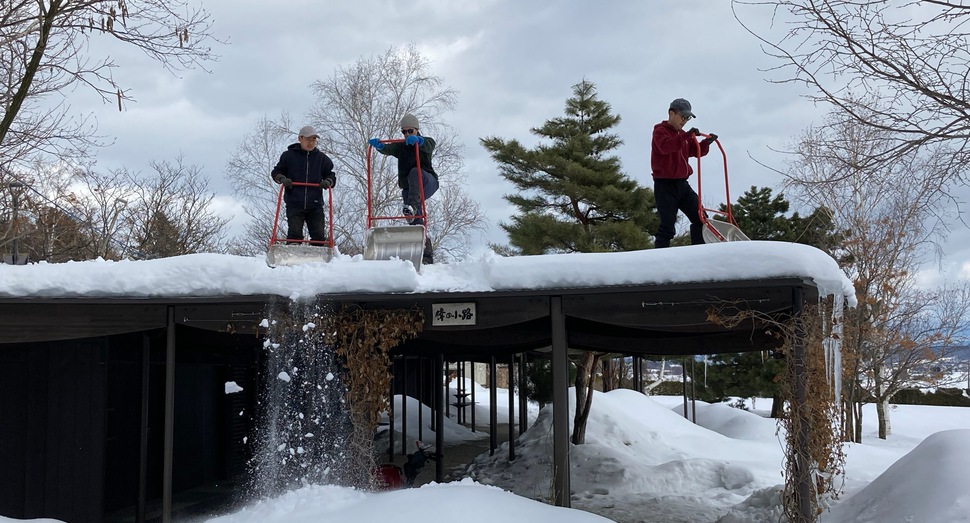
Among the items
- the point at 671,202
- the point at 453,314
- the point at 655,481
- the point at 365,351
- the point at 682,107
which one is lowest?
the point at 655,481

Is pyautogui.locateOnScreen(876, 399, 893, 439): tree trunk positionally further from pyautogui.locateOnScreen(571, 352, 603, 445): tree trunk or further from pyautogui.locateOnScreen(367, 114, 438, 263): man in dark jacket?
pyautogui.locateOnScreen(367, 114, 438, 263): man in dark jacket

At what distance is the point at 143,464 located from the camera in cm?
871

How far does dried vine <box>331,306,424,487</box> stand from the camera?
723cm

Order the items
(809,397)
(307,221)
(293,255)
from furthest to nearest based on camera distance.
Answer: (307,221), (293,255), (809,397)

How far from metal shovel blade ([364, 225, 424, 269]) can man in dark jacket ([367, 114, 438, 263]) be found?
57cm

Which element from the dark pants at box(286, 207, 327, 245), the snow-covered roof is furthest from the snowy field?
the dark pants at box(286, 207, 327, 245)

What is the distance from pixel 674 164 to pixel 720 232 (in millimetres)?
808

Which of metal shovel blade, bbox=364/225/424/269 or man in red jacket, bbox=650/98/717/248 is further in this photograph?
man in red jacket, bbox=650/98/717/248

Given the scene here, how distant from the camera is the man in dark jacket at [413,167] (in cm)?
792

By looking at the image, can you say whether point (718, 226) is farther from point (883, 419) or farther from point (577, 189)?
point (883, 419)

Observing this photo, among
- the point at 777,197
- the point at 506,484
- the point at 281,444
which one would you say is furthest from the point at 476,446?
the point at 281,444

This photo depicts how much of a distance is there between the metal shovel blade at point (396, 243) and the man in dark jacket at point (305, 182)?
0.88 m

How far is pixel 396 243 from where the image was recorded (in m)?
7.32

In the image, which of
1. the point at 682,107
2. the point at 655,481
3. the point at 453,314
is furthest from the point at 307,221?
the point at 655,481
